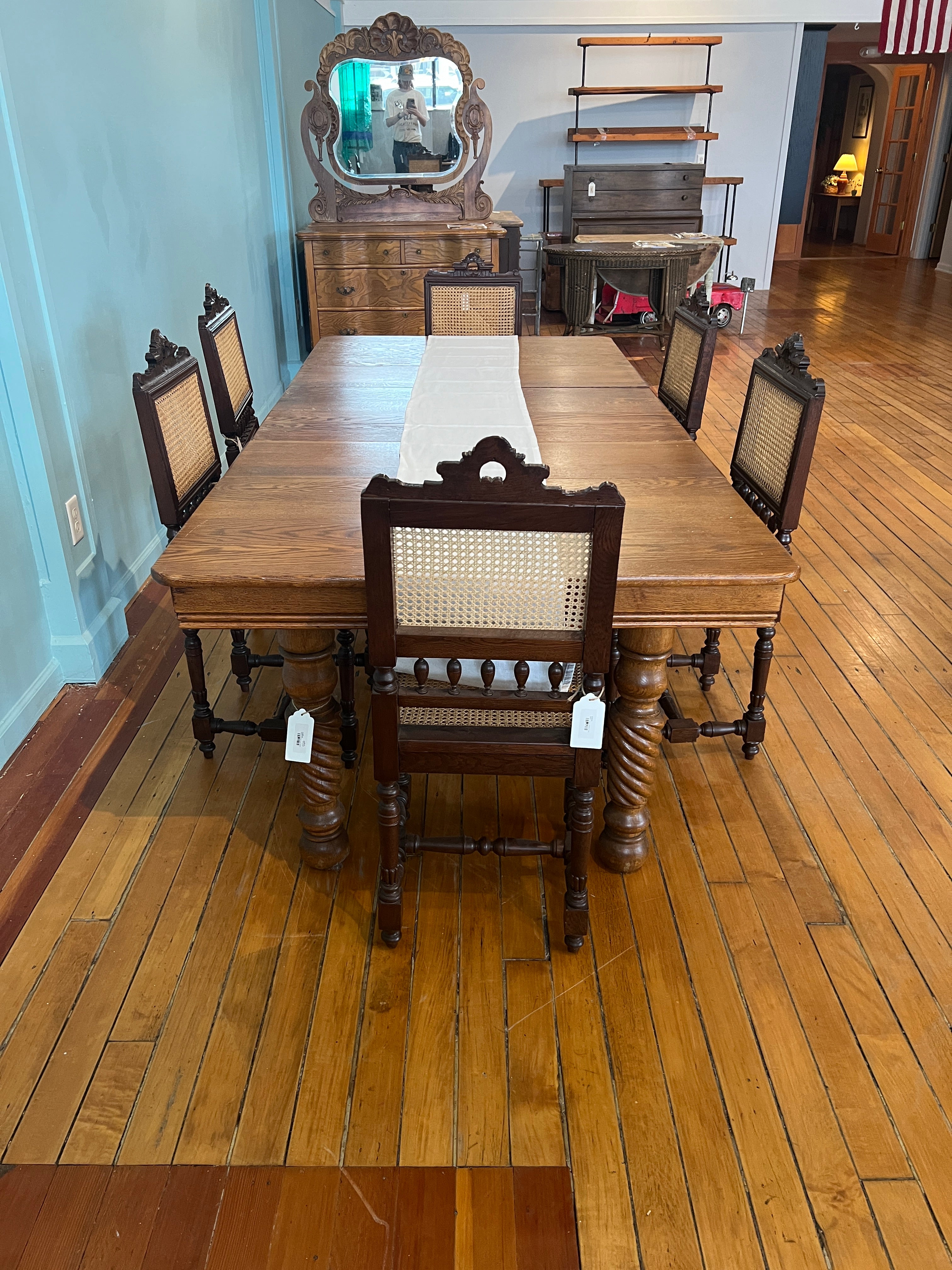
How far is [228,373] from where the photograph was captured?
9.25ft

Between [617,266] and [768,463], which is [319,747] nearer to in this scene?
[768,463]

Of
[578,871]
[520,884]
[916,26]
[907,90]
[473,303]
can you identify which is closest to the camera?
[578,871]

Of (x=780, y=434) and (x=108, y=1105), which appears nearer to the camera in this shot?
(x=108, y=1105)

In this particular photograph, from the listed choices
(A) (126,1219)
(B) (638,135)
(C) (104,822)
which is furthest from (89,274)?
(B) (638,135)

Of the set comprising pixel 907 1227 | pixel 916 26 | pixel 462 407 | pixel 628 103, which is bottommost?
pixel 907 1227

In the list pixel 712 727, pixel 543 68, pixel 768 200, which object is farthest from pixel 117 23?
pixel 768 200

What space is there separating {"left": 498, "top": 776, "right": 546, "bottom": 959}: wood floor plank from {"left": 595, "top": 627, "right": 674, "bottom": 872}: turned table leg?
0.17 m

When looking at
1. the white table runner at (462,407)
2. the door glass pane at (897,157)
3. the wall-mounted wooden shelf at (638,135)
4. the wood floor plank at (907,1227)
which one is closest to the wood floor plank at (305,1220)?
the wood floor plank at (907,1227)

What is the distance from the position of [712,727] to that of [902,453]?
3140mm

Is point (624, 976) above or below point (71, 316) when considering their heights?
below

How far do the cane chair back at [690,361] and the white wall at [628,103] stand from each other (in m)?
6.25

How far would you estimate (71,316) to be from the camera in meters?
2.66

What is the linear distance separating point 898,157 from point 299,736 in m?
13.4

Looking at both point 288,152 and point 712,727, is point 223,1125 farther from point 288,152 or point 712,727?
point 288,152
